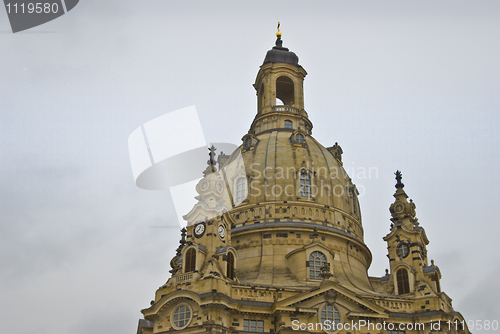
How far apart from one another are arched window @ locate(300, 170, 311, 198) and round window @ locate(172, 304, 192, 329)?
16.5m

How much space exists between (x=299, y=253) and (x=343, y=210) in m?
8.85

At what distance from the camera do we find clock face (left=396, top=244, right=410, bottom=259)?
1991 inches

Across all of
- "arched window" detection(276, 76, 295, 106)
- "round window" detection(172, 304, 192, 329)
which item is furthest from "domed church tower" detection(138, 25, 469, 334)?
"arched window" detection(276, 76, 295, 106)

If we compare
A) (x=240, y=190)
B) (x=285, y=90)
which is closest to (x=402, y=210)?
(x=240, y=190)

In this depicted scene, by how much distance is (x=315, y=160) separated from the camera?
56.4 m

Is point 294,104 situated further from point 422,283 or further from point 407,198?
point 422,283

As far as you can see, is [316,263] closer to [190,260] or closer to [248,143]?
[190,260]

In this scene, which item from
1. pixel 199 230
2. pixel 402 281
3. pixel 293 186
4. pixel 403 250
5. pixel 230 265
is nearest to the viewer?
pixel 230 265

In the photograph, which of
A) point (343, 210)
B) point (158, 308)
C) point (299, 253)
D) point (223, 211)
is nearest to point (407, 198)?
point (343, 210)

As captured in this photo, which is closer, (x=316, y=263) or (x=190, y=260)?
(x=190, y=260)

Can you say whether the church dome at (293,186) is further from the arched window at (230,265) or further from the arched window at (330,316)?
the arched window at (330,316)

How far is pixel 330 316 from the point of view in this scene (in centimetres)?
4272

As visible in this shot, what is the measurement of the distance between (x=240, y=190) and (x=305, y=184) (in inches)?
240

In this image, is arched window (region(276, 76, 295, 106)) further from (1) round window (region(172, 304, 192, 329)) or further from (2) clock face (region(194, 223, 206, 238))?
(1) round window (region(172, 304, 192, 329))
